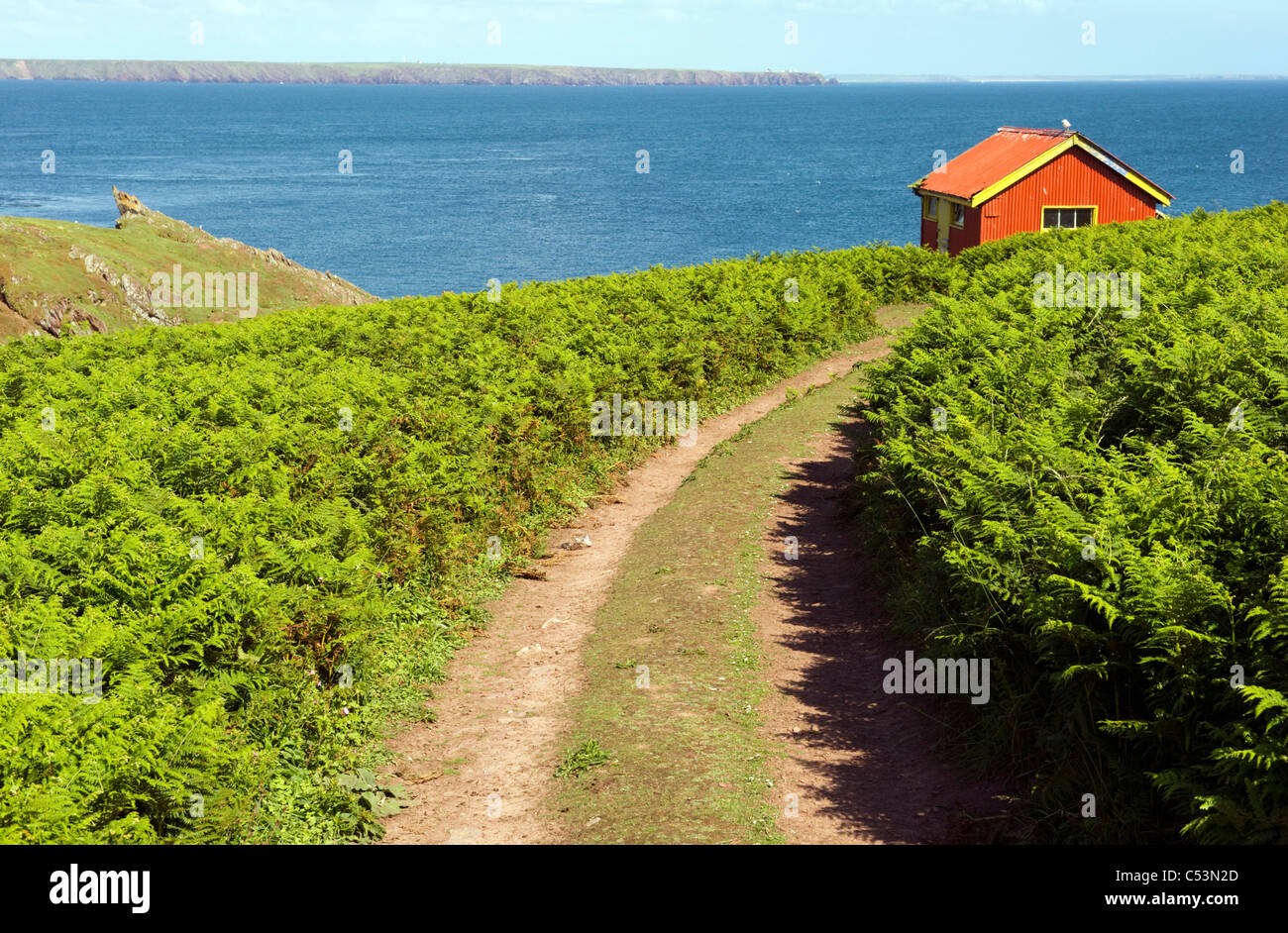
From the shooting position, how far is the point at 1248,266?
2011 centimetres

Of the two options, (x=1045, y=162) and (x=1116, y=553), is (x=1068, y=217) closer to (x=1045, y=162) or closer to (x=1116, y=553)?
(x=1045, y=162)

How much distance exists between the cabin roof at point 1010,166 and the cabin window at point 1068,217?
1667 mm

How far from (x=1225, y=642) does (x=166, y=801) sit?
7367 mm

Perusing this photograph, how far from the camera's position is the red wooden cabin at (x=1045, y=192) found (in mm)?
37875

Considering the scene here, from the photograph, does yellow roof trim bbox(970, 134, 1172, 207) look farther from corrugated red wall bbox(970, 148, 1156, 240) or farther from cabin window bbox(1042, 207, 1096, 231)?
cabin window bbox(1042, 207, 1096, 231)

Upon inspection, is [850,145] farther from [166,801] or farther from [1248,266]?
[166,801]

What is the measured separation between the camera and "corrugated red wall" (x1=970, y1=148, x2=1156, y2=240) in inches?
1496

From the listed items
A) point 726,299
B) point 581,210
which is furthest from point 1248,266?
point 581,210

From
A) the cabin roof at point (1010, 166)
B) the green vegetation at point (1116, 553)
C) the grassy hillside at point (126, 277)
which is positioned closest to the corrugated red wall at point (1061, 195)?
the cabin roof at point (1010, 166)

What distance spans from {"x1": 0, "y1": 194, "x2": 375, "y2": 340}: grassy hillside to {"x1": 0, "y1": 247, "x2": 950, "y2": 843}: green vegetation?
14308mm

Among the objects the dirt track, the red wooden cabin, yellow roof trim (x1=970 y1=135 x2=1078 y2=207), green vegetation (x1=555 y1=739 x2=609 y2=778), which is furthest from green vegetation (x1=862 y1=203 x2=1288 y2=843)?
the red wooden cabin

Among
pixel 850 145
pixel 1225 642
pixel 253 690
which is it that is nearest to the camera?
pixel 1225 642

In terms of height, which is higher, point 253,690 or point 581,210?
point 581,210

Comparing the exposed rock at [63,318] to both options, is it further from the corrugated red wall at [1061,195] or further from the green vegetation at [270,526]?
the corrugated red wall at [1061,195]
